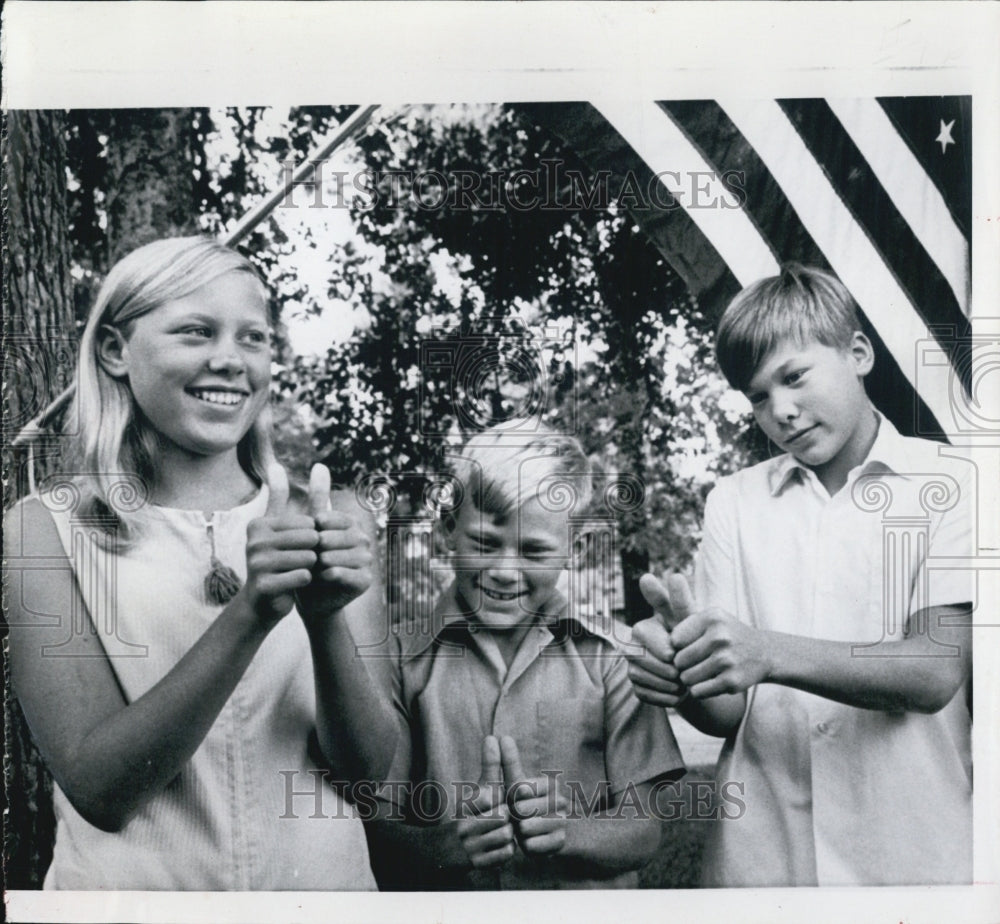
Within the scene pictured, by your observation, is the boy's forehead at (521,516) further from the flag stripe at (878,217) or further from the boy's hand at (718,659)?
the flag stripe at (878,217)

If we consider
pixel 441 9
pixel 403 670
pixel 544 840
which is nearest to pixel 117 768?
pixel 403 670

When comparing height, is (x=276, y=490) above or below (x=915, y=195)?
below

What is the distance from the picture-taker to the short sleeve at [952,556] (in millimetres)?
3869

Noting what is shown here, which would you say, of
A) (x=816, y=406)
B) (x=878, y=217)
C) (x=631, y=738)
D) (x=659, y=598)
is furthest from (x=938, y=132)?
(x=631, y=738)

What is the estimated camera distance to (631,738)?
3.82 m

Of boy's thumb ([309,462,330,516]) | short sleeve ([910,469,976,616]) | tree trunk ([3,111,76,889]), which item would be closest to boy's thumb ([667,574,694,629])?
short sleeve ([910,469,976,616])

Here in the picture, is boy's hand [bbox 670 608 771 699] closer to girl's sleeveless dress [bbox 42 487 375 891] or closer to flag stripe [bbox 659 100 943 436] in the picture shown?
flag stripe [bbox 659 100 943 436]

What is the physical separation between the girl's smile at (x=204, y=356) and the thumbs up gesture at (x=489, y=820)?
135 cm

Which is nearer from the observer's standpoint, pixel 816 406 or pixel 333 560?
pixel 333 560

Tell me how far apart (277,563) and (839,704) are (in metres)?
1.86

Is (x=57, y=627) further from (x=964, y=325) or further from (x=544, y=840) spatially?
(x=964, y=325)

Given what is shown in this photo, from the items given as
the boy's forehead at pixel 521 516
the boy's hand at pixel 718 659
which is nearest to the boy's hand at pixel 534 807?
the boy's hand at pixel 718 659

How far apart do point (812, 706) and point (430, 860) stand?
1341mm

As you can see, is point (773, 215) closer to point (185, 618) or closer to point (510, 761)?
point (510, 761)
